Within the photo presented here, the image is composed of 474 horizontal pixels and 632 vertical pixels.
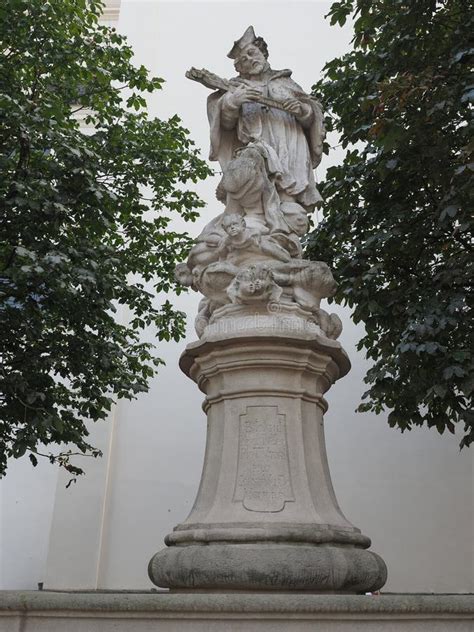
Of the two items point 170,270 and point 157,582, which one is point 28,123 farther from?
point 157,582

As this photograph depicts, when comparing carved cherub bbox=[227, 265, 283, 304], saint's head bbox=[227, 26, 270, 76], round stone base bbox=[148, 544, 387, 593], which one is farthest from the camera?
saint's head bbox=[227, 26, 270, 76]

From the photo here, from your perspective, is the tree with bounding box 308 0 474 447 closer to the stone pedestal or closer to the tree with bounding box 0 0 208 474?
the stone pedestal

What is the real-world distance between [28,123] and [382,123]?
3532 mm

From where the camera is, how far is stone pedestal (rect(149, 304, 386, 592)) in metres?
3.49

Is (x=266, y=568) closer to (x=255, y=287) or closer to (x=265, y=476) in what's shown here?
(x=265, y=476)

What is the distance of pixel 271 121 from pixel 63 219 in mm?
2720

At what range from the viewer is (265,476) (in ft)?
12.8

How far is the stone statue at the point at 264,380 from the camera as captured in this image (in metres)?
3.56

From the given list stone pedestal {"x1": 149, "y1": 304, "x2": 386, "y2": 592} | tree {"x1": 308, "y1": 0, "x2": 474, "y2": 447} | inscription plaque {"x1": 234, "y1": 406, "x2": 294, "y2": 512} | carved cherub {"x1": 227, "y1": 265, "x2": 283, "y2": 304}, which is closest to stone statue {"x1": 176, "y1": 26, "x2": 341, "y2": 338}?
carved cherub {"x1": 227, "y1": 265, "x2": 283, "y2": 304}

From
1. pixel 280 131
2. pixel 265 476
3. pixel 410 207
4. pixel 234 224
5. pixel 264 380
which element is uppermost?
pixel 410 207

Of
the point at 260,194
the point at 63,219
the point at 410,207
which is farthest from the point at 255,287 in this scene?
the point at 410,207

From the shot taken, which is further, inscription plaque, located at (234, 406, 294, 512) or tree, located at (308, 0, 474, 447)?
tree, located at (308, 0, 474, 447)

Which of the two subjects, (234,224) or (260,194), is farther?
(260,194)

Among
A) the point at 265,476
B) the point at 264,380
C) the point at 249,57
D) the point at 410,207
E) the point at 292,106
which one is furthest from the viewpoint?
the point at 410,207
